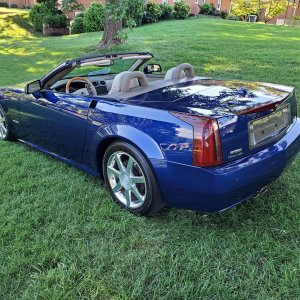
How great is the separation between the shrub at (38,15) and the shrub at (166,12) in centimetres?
862

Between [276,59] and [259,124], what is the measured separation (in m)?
7.46

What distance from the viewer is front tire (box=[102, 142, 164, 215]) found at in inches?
A: 110

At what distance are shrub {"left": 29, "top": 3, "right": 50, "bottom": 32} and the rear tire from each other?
→ 78.9 ft

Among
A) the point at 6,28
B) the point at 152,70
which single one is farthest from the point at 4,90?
the point at 6,28

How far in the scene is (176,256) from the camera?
250 centimetres

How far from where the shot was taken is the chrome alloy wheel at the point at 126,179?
2957 mm

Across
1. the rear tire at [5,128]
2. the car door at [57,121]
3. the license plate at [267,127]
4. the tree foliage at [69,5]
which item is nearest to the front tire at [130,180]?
the car door at [57,121]

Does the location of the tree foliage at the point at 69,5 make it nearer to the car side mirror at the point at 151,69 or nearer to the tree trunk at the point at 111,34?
the car side mirror at the point at 151,69

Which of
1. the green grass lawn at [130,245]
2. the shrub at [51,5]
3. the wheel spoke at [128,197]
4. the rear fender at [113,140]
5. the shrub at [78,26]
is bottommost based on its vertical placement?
the green grass lawn at [130,245]

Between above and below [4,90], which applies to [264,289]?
below

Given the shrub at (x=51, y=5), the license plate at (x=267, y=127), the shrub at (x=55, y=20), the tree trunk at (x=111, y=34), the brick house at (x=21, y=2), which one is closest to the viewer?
the license plate at (x=267, y=127)

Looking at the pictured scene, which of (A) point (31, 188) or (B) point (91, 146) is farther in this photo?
(A) point (31, 188)

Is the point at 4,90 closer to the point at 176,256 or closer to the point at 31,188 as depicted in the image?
the point at 31,188

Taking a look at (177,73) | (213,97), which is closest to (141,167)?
(213,97)
